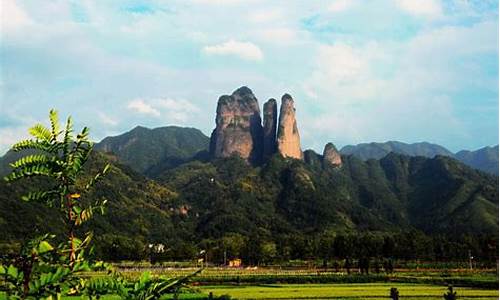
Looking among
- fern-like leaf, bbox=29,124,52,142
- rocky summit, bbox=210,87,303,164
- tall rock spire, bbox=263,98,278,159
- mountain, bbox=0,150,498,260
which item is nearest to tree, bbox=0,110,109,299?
fern-like leaf, bbox=29,124,52,142

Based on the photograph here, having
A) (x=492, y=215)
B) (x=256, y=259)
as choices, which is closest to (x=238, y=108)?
(x=492, y=215)

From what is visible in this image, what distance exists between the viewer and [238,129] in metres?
174

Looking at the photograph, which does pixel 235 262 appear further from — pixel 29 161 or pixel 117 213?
pixel 29 161

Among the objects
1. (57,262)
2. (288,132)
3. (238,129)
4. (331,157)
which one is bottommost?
(57,262)

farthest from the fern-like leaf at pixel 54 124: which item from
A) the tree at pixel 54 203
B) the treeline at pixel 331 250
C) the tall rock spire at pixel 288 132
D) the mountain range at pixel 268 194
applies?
the tall rock spire at pixel 288 132

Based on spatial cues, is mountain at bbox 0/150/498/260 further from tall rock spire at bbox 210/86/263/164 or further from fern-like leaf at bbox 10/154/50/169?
fern-like leaf at bbox 10/154/50/169

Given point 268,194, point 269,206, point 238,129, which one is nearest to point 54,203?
point 269,206

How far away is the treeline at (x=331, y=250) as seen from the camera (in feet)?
228

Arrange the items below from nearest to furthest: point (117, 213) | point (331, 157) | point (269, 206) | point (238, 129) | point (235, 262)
Result: point (235, 262) → point (117, 213) → point (269, 206) → point (238, 129) → point (331, 157)

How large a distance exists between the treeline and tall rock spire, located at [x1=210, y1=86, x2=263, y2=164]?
277 feet

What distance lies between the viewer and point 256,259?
77.0m

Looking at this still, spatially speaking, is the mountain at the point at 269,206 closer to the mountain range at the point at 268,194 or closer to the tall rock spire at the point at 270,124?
the mountain range at the point at 268,194

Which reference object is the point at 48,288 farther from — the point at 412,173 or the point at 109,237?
the point at 412,173

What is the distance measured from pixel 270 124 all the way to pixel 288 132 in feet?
28.3
